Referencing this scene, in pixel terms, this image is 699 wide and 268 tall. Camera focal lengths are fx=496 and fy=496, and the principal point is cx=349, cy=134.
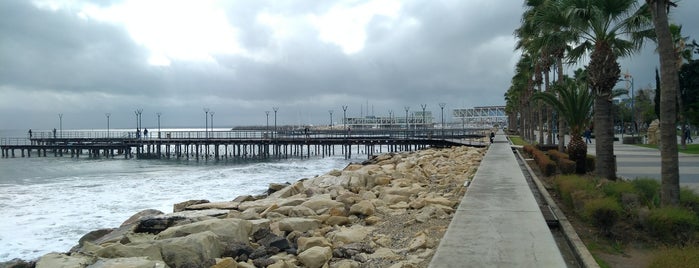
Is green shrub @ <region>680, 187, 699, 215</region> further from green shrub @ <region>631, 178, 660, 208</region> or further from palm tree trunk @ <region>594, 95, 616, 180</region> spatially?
palm tree trunk @ <region>594, 95, 616, 180</region>

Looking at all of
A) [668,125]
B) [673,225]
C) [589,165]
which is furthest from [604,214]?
[589,165]

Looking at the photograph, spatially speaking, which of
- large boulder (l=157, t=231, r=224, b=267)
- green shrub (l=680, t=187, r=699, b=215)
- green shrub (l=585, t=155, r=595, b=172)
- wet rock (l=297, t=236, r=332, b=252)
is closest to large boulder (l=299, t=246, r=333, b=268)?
wet rock (l=297, t=236, r=332, b=252)

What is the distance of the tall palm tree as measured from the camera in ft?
39.4

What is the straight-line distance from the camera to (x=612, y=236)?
7.12m

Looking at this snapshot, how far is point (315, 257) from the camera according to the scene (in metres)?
6.14

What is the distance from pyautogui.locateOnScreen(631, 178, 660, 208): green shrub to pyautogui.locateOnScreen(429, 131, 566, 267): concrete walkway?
1846 mm

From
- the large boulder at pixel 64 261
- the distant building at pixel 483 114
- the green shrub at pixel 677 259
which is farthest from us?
the distant building at pixel 483 114

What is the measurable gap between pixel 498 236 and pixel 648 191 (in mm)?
4935

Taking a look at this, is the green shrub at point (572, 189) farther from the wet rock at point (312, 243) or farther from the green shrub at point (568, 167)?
the wet rock at point (312, 243)

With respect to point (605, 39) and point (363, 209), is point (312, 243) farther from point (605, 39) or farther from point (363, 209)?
point (605, 39)

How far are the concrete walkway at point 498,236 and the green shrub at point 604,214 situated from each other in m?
0.82

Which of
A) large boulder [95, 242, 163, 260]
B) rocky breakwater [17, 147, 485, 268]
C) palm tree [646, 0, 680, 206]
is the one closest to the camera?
rocky breakwater [17, 147, 485, 268]

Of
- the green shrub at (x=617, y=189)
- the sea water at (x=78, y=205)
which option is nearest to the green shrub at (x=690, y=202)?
the green shrub at (x=617, y=189)

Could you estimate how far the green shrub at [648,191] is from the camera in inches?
325
